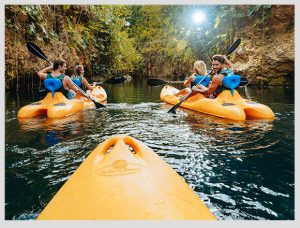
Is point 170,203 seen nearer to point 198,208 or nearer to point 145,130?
point 198,208

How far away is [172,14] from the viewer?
68.3ft

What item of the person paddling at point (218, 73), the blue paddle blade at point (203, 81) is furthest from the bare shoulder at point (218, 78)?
the blue paddle blade at point (203, 81)

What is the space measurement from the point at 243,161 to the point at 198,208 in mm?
1299

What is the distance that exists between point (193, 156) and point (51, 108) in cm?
314

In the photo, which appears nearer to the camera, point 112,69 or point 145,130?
point 145,130

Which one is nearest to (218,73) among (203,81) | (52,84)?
(203,81)

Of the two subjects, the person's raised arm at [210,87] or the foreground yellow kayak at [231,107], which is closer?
the foreground yellow kayak at [231,107]

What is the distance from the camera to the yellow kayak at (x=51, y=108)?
4754 millimetres

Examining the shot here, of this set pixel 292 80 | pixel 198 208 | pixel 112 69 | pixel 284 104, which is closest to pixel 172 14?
pixel 112 69

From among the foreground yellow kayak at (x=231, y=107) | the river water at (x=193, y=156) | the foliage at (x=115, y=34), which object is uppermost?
the foliage at (x=115, y=34)

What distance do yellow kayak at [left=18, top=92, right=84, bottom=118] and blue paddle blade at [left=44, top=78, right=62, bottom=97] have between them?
10cm

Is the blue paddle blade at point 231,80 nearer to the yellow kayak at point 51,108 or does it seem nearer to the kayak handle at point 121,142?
the yellow kayak at point 51,108

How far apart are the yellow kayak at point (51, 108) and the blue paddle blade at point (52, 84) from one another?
10cm

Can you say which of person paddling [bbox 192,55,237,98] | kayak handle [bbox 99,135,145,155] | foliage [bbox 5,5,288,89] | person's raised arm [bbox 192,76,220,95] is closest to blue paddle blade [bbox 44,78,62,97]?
person's raised arm [bbox 192,76,220,95]
